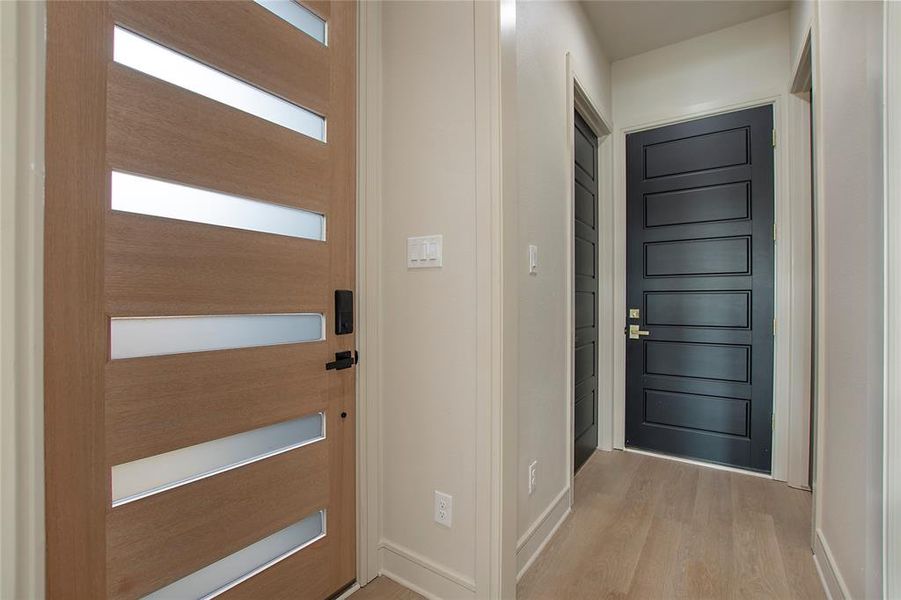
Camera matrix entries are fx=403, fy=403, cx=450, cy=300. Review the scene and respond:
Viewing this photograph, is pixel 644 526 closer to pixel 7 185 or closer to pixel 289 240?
pixel 289 240

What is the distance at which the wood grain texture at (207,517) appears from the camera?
97 cm

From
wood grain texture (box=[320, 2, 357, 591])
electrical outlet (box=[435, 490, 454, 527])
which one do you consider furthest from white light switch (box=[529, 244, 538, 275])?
electrical outlet (box=[435, 490, 454, 527])

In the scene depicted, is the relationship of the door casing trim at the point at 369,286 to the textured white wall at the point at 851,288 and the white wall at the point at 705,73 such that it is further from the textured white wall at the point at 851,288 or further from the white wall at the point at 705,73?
the white wall at the point at 705,73

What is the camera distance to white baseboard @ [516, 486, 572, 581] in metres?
1.66

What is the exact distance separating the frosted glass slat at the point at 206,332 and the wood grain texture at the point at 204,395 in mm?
26

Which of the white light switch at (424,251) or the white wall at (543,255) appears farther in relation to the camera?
the white wall at (543,255)

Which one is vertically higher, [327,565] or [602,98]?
[602,98]

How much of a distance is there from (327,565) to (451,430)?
0.64 metres

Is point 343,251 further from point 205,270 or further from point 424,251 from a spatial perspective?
point 205,270

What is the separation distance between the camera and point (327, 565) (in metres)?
1.42

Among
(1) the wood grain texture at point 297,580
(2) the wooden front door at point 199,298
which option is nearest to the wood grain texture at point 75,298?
(2) the wooden front door at point 199,298

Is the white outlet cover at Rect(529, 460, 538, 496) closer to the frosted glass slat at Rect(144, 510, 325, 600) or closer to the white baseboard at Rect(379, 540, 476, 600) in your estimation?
the white baseboard at Rect(379, 540, 476, 600)

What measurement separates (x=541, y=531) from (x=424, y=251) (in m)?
1.38

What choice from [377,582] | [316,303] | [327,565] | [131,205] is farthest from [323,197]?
[377,582]
